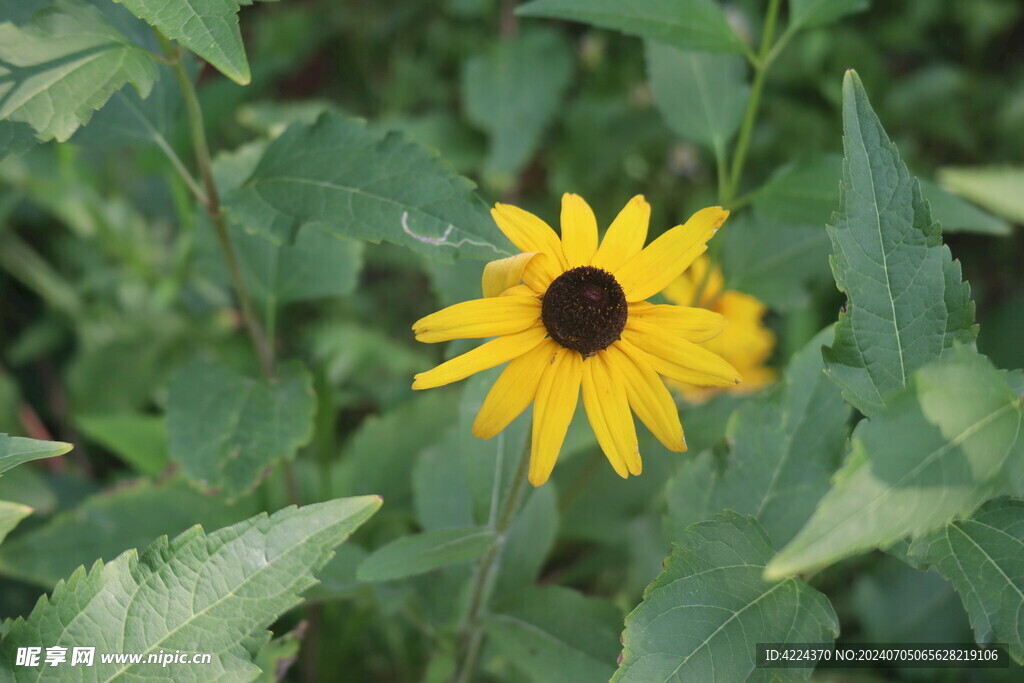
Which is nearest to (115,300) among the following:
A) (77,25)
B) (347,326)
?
(347,326)

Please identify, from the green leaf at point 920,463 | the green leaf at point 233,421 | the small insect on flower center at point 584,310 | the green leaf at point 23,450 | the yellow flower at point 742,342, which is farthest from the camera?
the yellow flower at point 742,342

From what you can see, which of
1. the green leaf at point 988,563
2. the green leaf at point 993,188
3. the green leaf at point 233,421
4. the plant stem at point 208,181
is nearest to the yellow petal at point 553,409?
the green leaf at point 988,563

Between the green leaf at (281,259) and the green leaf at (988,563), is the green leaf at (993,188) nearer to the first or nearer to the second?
the green leaf at (988,563)

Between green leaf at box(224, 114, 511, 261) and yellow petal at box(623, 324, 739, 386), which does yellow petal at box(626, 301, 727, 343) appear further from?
green leaf at box(224, 114, 511, 261)

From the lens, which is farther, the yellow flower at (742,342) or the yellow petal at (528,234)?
the yellow flower at (742,342)

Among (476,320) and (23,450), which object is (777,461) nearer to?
(476,320)

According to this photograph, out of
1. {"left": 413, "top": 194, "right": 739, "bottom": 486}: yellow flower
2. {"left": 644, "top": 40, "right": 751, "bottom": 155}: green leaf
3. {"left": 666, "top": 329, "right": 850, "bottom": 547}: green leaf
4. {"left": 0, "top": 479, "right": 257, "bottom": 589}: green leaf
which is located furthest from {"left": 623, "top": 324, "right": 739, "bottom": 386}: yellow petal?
{"left": 0, "top": 479, "right": 257, "bottom": 589}: green leaf
